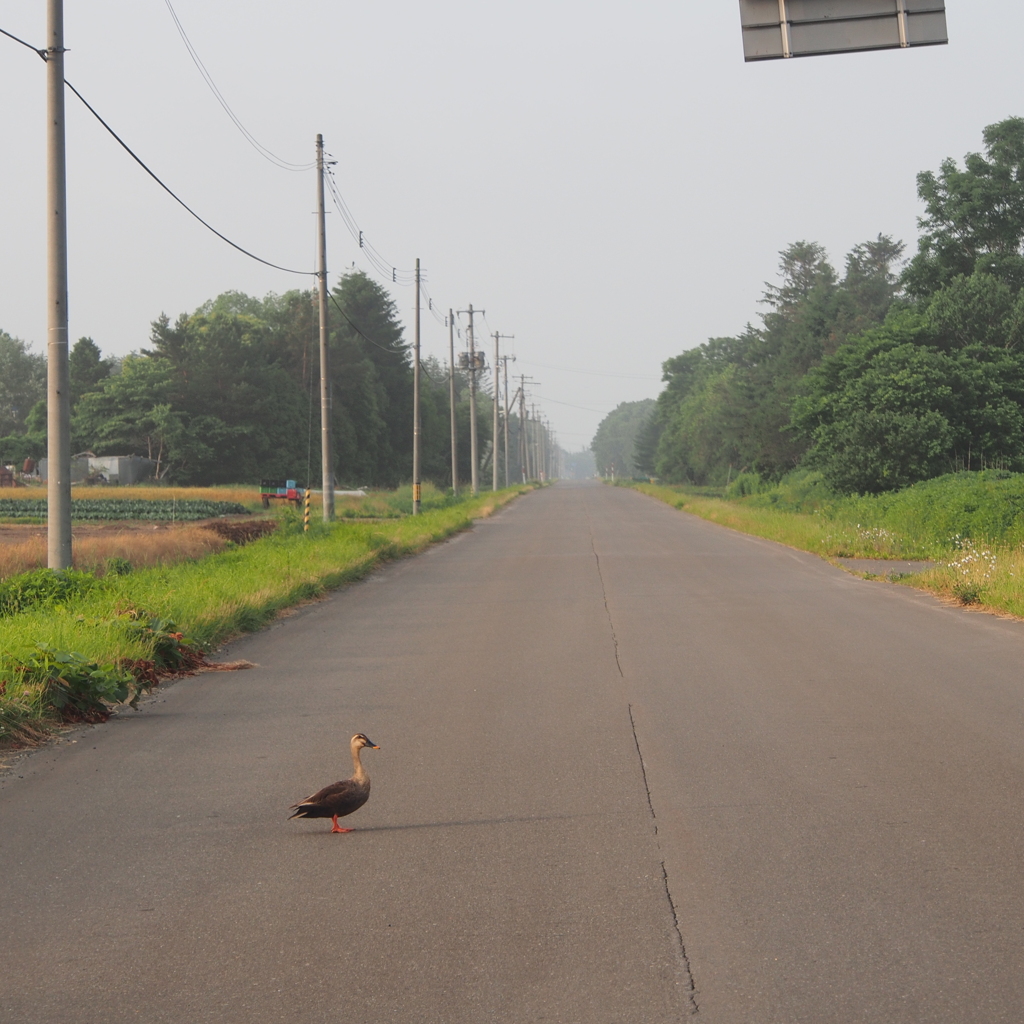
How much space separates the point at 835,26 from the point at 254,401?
68.6m

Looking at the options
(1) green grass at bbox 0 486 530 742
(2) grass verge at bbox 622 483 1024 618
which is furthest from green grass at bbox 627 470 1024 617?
(1) green grass at bbox 0 486 530 742

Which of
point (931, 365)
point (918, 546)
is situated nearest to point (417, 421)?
point (931, 365)

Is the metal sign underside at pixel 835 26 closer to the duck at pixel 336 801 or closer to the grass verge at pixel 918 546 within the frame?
the grass verge at pixel 918 546

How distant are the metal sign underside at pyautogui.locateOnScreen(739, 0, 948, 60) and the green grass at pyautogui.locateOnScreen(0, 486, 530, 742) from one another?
8101 millimetres

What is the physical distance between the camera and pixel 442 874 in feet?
17.1

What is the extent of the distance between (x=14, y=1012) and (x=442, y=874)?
1886mm

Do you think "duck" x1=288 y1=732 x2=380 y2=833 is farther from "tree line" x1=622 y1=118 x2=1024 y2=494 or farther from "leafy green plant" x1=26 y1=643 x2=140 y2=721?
"tree line" x1=622 y1=118 x2=1024 y2=494

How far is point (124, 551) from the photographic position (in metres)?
21.0

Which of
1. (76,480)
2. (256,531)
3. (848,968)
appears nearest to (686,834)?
(848,968)

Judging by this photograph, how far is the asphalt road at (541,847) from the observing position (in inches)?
158

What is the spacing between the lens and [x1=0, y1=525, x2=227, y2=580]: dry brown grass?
18.5 m

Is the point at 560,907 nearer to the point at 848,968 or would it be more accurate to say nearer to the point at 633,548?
the point at 848,968

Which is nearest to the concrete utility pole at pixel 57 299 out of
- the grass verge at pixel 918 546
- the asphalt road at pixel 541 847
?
the asphalt road at pixel 541 847

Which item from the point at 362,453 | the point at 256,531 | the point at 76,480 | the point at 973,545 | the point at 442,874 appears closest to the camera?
the point at 442,874
